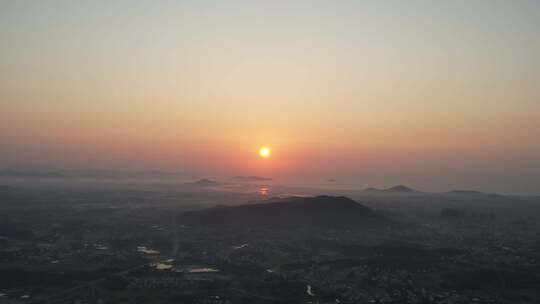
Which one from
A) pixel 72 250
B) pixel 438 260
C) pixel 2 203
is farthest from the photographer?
pixel 2 203

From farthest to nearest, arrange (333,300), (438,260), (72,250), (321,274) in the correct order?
(72,250)
(438,260)
(321,274)
(333,300)

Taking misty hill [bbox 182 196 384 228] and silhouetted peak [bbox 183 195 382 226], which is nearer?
misty hill [bbox 182 196 384 228]

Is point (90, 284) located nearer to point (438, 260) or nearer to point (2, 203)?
point (438, 260)

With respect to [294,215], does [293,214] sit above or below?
above

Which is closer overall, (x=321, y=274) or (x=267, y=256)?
(x=321, y=274)

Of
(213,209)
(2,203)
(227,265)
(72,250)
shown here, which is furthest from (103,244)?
(2,203)

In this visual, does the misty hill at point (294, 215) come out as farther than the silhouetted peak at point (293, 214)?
No

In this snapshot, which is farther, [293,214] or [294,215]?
[293,214]

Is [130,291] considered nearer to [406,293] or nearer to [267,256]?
[267,256]
